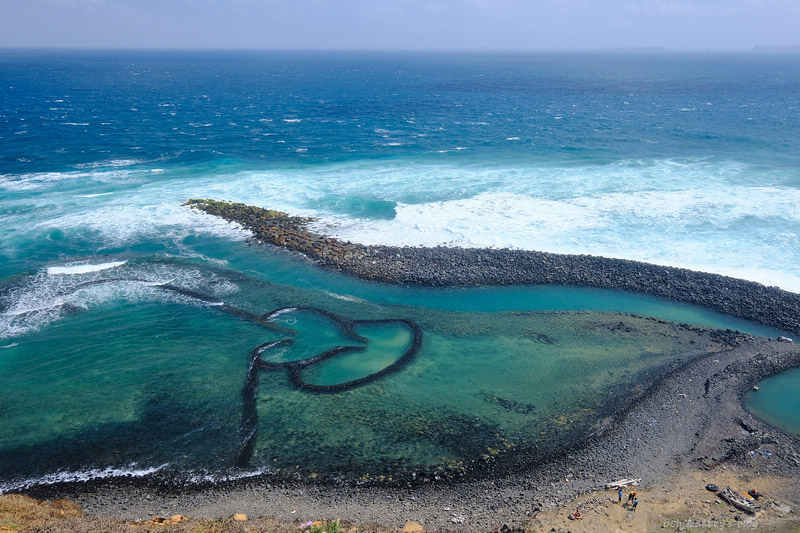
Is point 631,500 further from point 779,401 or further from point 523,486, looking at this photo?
point 779,401

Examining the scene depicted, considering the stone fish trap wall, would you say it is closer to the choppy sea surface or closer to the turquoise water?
the choppy sea surface

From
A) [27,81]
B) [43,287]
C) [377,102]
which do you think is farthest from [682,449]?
[27,81]

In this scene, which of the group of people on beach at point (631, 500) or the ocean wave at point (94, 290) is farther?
the ocean wave at point (94, 290)

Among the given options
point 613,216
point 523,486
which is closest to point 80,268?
point 523,486

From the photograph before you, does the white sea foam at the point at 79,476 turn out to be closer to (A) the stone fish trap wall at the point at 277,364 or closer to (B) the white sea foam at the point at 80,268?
(A) the stone fish trap wall at the point at 277,364

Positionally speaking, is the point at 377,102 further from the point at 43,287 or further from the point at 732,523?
the point at 732,523

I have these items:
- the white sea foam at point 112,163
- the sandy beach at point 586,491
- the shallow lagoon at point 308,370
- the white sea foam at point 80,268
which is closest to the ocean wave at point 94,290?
the white sea foam at point 80,268
